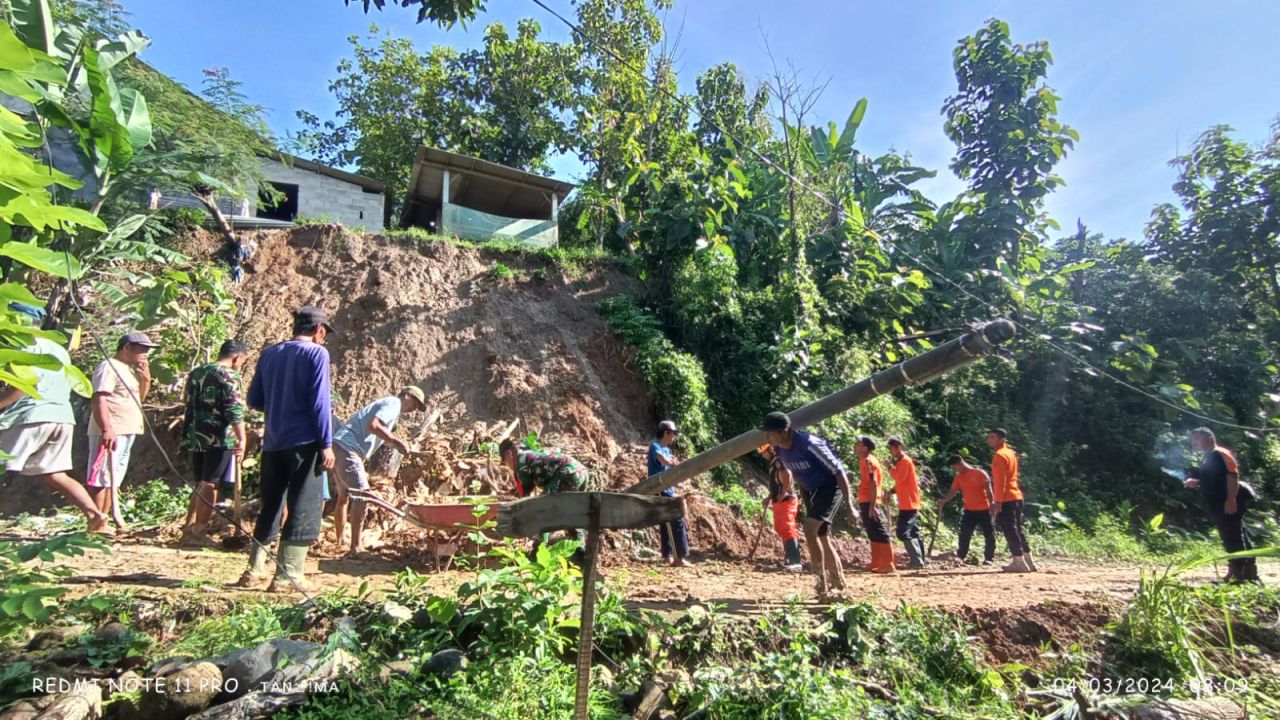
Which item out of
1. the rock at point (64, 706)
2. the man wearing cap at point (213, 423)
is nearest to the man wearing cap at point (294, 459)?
the rock at point (64, 706)

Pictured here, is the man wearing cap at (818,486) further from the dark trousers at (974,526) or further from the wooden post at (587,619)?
the dark trousers at (974,526)

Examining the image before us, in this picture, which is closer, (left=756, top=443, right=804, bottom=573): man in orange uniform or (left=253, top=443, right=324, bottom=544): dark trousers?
(left=253, top=443, right=324, bottom=544): dark trousers

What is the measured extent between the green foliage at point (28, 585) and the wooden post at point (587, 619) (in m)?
2.47

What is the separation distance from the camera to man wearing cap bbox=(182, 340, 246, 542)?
580 cm

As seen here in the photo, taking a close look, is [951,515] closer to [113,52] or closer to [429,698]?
[429,698]

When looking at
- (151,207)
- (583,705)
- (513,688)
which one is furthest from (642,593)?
(151,207)

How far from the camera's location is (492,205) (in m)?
17.9

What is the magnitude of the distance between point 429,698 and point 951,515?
10545 mm

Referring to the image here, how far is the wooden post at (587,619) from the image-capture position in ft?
8.62

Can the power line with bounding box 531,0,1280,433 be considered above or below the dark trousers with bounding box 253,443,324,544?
above

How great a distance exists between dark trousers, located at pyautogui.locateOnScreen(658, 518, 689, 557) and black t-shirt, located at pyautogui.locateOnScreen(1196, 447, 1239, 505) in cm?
556

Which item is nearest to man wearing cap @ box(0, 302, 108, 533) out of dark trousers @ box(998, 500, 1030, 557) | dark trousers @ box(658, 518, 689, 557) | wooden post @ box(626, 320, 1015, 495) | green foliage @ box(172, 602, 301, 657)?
green foliage @ box(172, 602, 301, 657)

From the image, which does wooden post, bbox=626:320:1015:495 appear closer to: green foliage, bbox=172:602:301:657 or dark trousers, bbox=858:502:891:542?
green foliage, bbox=172:602:301:657

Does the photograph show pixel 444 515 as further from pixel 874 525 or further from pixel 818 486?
pixel 874 525
